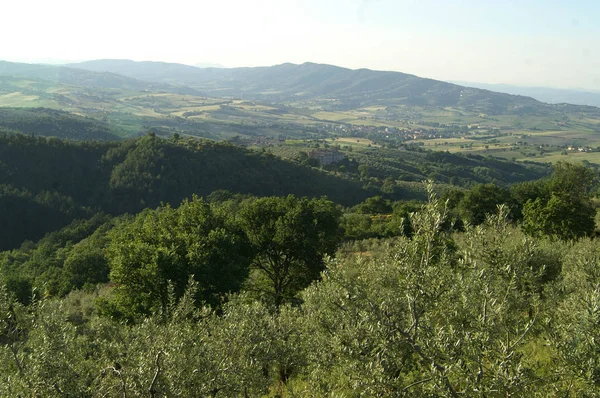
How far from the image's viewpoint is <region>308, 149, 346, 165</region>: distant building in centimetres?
13050

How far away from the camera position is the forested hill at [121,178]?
7525 centimetres

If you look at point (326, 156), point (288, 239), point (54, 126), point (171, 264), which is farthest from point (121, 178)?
point (54, 126)

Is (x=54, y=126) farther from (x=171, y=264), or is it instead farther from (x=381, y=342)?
(x=381, y=342)

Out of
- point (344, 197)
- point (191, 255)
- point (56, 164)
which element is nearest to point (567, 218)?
point (191, 255)

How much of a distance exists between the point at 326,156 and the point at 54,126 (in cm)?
9653

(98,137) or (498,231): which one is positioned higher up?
(498,231)

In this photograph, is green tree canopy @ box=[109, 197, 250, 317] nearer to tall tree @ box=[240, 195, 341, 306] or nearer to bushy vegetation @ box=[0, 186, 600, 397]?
tall tree @ box=[240, 195, 341, 306]

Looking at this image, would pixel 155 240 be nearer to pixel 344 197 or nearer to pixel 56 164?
pixel 344 197

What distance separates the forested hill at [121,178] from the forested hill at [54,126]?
57602 mm

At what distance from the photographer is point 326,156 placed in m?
135

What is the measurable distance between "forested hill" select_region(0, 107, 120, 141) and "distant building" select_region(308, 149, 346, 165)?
245 feet

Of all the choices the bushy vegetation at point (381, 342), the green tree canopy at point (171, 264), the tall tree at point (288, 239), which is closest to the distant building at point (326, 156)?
the tall tree at point (288, 239)

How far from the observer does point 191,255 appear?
1973 cm

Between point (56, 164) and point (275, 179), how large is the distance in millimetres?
44804
